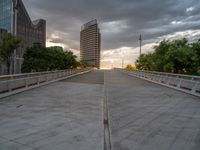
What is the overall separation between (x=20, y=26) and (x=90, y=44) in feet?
259

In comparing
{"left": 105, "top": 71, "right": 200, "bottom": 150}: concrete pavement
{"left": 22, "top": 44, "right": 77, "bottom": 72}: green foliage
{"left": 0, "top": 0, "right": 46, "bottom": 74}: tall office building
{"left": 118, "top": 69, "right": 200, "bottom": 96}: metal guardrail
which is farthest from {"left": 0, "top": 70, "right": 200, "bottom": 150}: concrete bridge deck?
{"left": 0, "top": 0, "right": 46, "bottom": 74}: tall office building

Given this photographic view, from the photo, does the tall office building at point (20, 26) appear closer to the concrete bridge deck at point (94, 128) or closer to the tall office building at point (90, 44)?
the concrete bridge deck at point (94, 128)

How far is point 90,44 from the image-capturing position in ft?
500

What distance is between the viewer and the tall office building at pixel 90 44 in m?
150

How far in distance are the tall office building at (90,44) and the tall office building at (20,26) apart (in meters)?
55.7

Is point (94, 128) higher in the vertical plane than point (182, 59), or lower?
lower

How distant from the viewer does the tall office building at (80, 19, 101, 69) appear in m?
150

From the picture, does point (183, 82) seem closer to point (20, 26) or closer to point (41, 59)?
point (41, 59)

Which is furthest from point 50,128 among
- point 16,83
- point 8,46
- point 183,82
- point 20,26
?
point 20,26

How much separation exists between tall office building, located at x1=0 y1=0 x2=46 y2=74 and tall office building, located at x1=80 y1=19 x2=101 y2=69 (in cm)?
5573

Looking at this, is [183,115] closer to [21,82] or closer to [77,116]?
[77,116]

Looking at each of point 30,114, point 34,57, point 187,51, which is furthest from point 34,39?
point 30,114

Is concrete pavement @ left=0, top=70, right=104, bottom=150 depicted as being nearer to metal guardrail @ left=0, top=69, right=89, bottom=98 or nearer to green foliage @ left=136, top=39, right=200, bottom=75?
metal guardrail @ left=0, top=69, right=89, bottom=98

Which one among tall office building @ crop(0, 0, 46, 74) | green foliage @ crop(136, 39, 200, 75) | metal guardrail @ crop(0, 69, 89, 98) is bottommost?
metal guardrail @ crop(0, 69, 89, 98)
